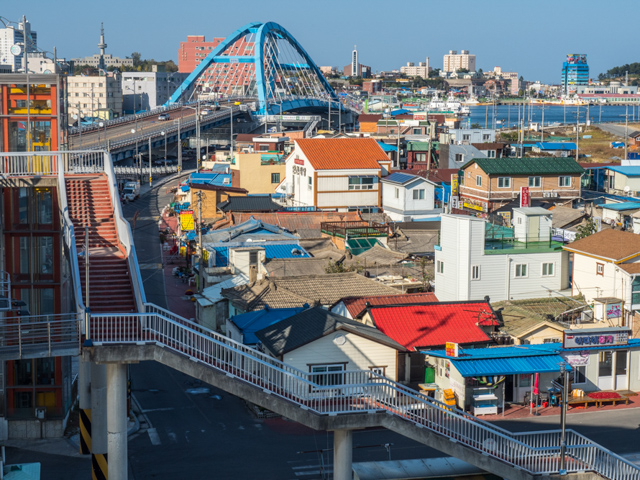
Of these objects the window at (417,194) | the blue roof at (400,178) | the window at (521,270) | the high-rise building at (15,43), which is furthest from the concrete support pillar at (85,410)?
the blue roof at (400,178)

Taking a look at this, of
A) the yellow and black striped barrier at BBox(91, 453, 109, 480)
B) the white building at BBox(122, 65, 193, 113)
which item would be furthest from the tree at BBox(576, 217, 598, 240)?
the white building at BBox(122, 65, 193, 113)

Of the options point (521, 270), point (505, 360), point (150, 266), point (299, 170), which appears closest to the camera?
point (505, 360)

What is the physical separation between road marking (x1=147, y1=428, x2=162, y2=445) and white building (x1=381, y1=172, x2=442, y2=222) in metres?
21.4

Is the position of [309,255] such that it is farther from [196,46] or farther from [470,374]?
[196,46]

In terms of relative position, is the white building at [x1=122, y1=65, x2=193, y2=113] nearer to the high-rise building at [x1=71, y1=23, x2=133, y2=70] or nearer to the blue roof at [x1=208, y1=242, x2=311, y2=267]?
the high-rise building at [x1=71, y1=23, x2=133, y2=70]

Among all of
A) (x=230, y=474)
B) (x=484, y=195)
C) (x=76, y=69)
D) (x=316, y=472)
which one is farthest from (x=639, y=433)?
(x=76, y=69)

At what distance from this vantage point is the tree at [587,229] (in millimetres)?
31859

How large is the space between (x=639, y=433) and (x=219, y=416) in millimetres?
8421

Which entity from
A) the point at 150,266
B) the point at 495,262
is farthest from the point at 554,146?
the point at 495,262

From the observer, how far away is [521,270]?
2402 cm

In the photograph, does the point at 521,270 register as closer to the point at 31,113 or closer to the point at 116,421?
the point at 31,113

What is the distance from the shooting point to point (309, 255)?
29.6m

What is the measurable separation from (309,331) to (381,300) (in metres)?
3.92

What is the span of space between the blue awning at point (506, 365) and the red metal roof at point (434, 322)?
137 centimetres
